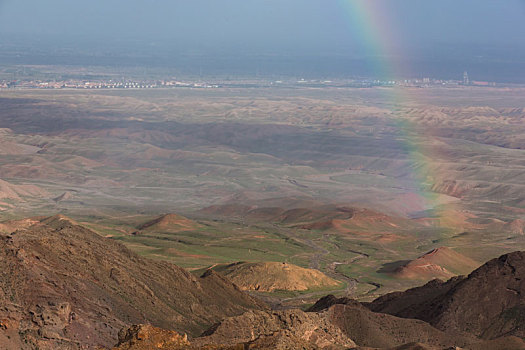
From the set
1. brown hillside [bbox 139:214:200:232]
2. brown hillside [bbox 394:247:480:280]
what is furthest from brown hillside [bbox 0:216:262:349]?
brown hillside [bbox 139:214:200:232]

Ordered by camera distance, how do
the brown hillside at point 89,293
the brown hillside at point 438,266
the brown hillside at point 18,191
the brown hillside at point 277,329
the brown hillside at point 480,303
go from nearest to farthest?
the brown hillside at point 89,293 < the brown hillside at point 277,329 < the brown hillside at point 480,303 < the brown hillside at point 438,266 < the brown hillside at point 18,191

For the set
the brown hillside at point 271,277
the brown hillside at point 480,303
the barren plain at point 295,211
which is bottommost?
the barren plain at point 295,211

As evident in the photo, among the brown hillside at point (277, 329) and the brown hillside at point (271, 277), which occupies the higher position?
the brown hillside at point (277, 329)

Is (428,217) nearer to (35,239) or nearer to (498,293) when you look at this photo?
(498,293)

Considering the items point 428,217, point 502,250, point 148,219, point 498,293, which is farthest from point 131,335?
point 428,217

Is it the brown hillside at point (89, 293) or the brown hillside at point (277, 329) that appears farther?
the brown hillside at point (277, 329)

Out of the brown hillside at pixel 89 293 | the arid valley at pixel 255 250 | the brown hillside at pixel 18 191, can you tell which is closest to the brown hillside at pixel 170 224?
the arid valley at pixel 255 250

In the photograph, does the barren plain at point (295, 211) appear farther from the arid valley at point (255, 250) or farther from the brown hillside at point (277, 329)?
the brown hillside at point (277, 329)
